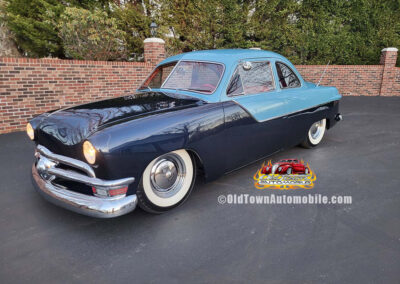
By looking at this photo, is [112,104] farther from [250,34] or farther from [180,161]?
[250,34]

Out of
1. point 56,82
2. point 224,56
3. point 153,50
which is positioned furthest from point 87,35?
point 224,56

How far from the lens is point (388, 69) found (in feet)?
37.9

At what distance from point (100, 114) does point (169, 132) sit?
0.67 metres

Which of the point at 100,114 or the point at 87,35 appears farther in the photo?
the point at 87,35

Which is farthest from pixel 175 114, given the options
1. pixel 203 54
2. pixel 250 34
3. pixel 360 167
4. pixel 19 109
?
pixel 250 34

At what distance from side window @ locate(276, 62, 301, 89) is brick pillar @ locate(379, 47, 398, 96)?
392 inches

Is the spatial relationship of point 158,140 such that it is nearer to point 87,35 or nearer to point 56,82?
point 56,82

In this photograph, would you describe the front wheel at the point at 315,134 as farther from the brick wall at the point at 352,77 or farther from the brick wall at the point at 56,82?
the brick wall at the point at 352,77

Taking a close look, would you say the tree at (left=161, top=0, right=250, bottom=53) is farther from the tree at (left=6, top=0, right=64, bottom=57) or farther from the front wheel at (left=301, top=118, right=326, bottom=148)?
the front wheel at (left=301, top=118, right=326, bottom=148)

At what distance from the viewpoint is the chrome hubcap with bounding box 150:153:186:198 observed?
2.57 meters

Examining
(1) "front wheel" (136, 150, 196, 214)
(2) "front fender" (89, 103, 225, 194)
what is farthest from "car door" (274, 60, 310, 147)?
(1) "front wheel" (136, 150, 196, 214)

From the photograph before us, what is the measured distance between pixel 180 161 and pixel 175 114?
18.7 inches

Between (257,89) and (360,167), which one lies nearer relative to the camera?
(257,89)

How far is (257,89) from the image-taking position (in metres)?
3.38
